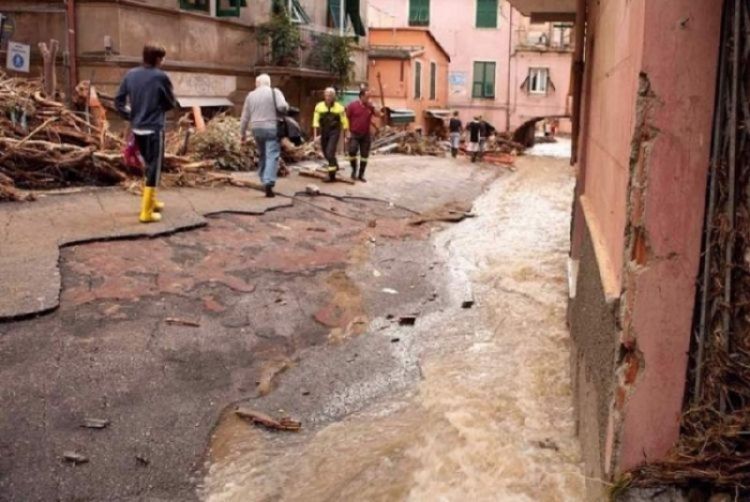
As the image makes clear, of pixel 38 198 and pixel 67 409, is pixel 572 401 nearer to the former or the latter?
pixel 67 409

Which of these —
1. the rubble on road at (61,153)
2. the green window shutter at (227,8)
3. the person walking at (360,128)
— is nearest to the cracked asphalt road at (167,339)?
the rubble on road at (61,153)

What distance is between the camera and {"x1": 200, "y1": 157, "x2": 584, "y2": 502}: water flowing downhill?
402 cm

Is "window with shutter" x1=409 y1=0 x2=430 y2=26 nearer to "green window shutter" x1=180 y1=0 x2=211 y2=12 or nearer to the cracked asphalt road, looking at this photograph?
"green window shutter" x1=180 y1=0 x2=211 y2=12

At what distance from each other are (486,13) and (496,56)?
230 cm

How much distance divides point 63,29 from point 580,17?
10.9m

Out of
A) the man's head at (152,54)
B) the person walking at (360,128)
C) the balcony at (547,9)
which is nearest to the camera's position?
the man's head at (152,54)

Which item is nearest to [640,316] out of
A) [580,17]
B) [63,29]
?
[580,17]

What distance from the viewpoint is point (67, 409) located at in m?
4.59

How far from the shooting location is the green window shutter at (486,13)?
1544 inches

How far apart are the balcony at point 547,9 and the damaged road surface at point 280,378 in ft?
14.4

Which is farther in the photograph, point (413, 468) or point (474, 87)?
point (474, 87)

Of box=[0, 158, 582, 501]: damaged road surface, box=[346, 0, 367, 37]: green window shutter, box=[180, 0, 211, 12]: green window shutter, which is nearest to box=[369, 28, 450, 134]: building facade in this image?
box=[346, 0, 367, 37]: green window shutter

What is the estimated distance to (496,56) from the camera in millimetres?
39594

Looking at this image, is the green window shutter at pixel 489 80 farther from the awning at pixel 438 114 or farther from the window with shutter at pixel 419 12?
the awning at pixel 438 114
